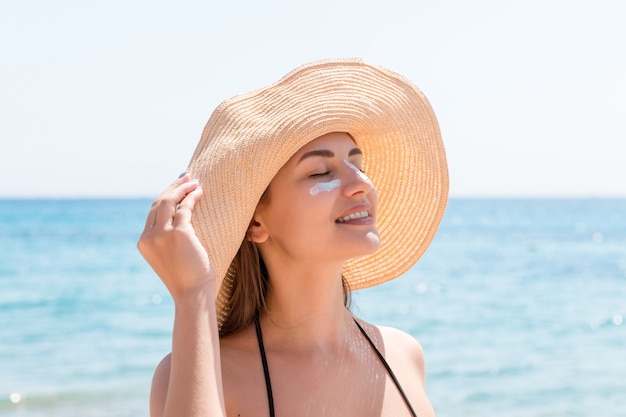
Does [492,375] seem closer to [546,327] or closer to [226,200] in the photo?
[546,327]

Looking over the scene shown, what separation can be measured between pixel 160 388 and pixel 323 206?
2.33 feet

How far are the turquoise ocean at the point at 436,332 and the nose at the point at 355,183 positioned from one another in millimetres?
1003

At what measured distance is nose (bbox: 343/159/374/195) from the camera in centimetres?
269

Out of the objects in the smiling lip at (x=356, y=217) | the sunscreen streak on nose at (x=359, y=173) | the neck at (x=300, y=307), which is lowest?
the neck at (x=300, y=307)

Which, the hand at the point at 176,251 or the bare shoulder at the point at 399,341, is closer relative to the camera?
the hand at the point at 176,251

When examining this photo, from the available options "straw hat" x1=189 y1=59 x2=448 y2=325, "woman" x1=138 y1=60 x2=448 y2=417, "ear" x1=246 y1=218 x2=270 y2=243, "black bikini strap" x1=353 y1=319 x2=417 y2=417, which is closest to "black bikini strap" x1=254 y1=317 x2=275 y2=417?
"woman" x1=138 y1=60 x2=448 y2=417

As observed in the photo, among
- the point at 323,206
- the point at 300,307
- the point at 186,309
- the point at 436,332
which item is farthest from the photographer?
the point at 436,332

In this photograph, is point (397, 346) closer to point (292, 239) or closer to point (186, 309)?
point (292, 239)

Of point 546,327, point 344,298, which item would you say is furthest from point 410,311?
point 344,298

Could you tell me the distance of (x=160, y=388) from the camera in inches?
97.6

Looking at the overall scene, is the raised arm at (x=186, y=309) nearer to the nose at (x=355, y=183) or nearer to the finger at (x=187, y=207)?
the finger at (x=187, y=207)

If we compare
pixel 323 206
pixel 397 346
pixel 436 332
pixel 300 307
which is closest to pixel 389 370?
pixel 397 346

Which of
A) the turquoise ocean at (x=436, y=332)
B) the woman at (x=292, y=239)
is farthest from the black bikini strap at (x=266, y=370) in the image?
the turquoise ocean at (x=436, y=332)

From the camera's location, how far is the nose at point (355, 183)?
2.69 meters
